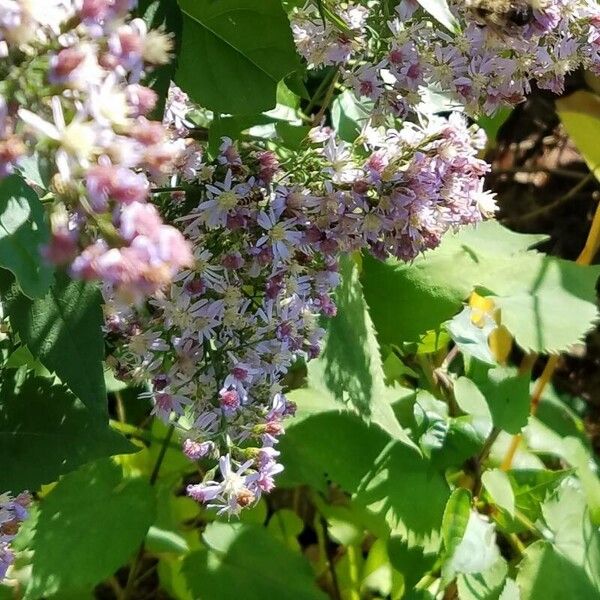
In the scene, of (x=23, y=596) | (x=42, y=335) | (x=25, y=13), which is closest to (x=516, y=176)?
(x=23, y=596)

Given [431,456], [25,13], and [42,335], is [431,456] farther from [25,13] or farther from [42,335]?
[25,13]

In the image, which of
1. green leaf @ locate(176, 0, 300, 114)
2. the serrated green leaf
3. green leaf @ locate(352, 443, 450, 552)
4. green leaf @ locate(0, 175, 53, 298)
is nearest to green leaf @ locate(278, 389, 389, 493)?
green leaf @ locate(352, 443, 450, 552)

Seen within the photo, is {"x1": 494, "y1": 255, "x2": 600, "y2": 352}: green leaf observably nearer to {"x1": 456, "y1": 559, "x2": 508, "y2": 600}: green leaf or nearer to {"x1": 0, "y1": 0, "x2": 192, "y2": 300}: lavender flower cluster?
{"x1": 456, "y1": 559, "x2": 508, "y2": 600}: green leaf

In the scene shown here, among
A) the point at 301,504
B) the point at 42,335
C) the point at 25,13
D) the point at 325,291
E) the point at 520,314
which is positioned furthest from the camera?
the point at 301,504

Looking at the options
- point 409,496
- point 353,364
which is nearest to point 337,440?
point 409,496

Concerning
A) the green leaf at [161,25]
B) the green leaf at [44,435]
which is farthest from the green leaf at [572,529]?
the green leaf at [161,25]

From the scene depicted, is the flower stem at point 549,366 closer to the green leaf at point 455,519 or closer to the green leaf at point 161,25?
the green leaf at point 455,519

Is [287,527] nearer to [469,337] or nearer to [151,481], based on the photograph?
[151,481]
